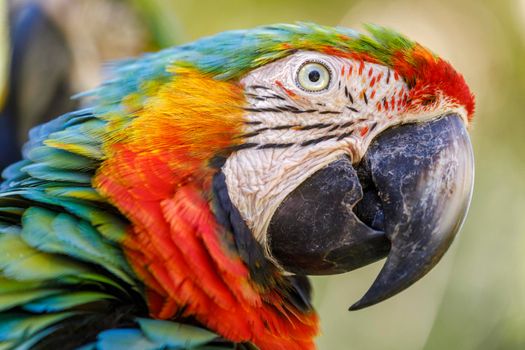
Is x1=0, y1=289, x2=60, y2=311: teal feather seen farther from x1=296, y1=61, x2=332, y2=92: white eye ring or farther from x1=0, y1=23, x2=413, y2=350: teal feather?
x1=296, y1=61, x2=332, y2=92: white eye ring

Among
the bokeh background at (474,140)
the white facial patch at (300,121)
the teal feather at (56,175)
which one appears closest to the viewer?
the teal feather at (56,175)

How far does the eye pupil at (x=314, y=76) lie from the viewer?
5.34ft

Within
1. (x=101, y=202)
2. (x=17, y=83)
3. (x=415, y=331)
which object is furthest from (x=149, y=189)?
(x=415, y=331)

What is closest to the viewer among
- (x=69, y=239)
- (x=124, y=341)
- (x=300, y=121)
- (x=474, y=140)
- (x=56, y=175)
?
(x=124, y=341)

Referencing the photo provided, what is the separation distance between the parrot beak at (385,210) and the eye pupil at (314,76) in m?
0.22

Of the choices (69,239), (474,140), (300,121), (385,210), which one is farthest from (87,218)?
(474,140)

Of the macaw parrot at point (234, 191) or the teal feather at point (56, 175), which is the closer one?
the macaw parrot at point (234, 191)

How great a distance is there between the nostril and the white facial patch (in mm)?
61

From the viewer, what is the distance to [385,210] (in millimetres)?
1517

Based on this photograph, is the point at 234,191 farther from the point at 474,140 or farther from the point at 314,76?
the point at 474,140

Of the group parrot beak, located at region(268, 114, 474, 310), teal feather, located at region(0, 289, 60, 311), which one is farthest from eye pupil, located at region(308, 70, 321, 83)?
teal feather, located at region(0, 289, 60, 311)

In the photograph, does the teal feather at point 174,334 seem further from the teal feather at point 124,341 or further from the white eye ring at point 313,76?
the white eye ring at point 313,76

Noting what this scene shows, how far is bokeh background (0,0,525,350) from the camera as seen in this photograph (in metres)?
3.46

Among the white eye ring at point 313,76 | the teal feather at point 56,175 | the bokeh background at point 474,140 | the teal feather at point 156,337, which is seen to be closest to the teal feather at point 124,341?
the teal feather at point 156,337
